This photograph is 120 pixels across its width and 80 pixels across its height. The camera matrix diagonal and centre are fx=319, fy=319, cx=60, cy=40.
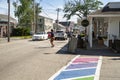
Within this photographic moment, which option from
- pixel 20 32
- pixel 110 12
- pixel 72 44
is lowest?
pixel 72 44

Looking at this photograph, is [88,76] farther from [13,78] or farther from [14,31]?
[14,31]

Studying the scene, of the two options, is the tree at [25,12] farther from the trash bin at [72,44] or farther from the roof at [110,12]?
the trash bin at [72,44]

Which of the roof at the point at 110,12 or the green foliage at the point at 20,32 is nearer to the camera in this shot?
the roof at the point at 110,12

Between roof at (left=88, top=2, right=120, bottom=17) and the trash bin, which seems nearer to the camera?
the trash bin

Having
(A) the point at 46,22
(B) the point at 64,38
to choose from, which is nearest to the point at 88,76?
(B) the point at 64,38

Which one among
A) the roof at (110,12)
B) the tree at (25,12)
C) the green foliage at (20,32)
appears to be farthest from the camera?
the tree at (25,12)

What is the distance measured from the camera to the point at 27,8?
281ft

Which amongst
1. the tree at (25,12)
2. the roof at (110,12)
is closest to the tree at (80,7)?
the tree at (25,12)

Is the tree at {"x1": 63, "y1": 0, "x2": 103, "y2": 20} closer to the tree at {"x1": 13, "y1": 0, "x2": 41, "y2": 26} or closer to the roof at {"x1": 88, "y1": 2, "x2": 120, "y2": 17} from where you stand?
the tree at {"x1": 13, "y1": 0, "x2": 41, "y2": 26}

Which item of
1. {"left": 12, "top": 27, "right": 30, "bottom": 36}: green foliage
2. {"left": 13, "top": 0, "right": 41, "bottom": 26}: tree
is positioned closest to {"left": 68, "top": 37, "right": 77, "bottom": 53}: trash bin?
{"left": 12, "top": 27, "right": 30, "bottom": 36}: green foliage

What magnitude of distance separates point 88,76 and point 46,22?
352 feet

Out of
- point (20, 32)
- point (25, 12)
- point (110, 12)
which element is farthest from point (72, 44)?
point (25, 12)

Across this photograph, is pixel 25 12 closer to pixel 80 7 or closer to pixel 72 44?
pixel 80 7

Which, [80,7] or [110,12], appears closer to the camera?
[110,12]
